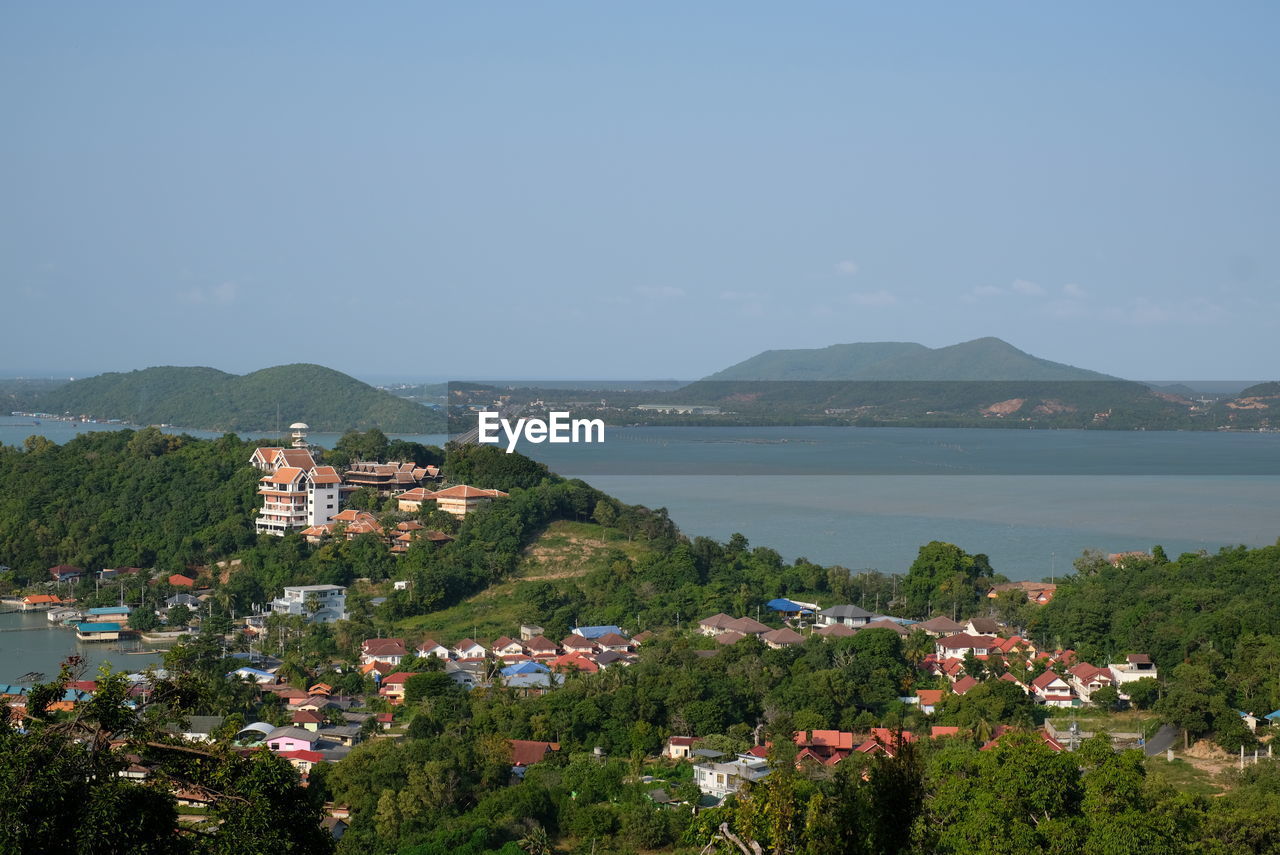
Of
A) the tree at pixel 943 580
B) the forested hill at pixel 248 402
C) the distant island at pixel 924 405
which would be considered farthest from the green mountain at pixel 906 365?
the tree at pixel 943 580

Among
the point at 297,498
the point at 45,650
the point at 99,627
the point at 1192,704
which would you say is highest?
the point at 297,498

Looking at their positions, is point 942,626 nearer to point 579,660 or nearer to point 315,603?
point 579,660

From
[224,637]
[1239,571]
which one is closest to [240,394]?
[224,637]

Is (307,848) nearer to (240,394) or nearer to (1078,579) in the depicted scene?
(1078,579)

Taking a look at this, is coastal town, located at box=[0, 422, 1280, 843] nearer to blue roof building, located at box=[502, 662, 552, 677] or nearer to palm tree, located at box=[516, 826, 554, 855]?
blue roof building, located at box=[502, 662, 552, 677]

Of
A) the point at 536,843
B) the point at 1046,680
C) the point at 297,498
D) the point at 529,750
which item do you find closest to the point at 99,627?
the point at 297,498

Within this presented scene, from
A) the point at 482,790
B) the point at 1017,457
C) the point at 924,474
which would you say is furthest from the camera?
the point at 1017,457
